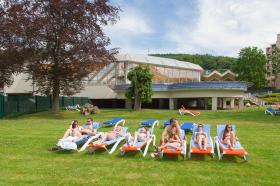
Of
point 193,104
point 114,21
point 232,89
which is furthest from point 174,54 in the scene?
point 114,21

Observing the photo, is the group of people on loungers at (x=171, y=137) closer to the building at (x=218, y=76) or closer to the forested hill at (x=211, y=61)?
the building at (x=218, y=76)

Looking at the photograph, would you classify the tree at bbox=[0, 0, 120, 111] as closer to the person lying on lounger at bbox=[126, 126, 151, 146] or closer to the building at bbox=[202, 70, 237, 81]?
the person lying on lounger at bbox=[126, 126, 151, 146]

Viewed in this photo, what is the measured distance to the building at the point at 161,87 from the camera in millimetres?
36938

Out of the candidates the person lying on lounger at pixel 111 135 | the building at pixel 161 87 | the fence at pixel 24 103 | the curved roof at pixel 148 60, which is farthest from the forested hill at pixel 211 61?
the person lying on lounger at pixel 111 135

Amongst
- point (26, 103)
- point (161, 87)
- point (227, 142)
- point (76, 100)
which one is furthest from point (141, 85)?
point (227, 142)

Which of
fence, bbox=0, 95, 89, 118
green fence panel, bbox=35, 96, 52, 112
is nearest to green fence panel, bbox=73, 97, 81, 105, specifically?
fence, bbox=0, 95, 89, 118

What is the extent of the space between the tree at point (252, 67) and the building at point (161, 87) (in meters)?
18.9

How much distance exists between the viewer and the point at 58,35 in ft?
83.3

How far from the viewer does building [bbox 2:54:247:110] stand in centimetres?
3694

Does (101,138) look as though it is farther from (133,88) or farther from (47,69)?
(133,88)

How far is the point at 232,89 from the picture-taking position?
36.5 m

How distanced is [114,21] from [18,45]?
7.46m

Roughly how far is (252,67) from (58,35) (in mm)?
51285

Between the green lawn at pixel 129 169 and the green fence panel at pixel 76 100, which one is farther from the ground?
the green fence panel at pixel 76 100
